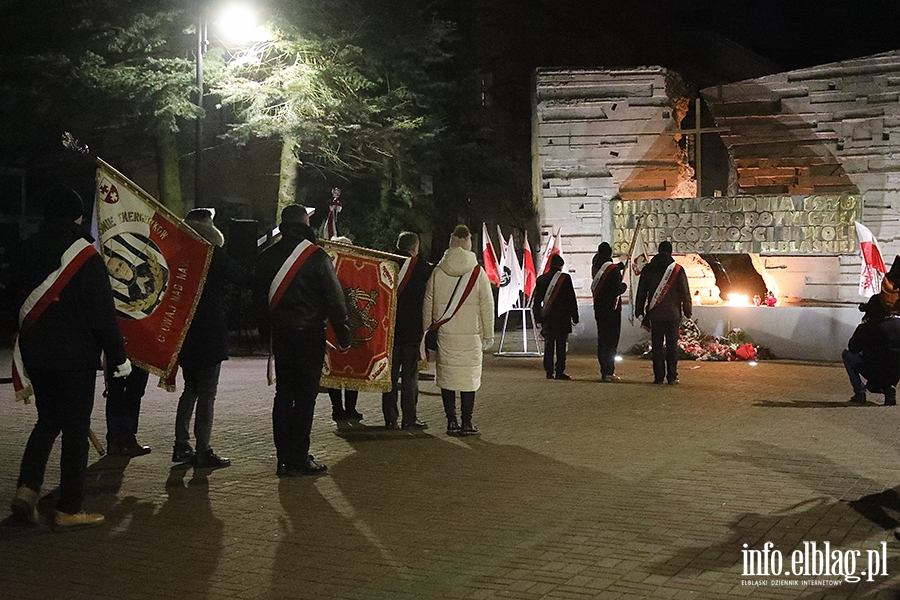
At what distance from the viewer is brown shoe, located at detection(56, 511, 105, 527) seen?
680cm

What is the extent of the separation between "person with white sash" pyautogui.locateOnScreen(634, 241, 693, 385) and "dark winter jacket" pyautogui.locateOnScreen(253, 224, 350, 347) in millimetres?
7371

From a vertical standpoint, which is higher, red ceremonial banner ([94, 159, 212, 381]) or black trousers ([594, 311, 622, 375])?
red ceremonial banner ([94, 159, 212, 381])

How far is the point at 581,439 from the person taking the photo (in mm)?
10164

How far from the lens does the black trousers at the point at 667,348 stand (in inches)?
584

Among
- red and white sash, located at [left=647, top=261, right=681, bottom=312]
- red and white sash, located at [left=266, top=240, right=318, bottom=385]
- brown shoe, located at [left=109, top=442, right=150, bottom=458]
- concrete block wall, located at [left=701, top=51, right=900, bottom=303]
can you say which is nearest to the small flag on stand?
concrete block wall, located at [left=701, top=51, right=900, bottom=303]

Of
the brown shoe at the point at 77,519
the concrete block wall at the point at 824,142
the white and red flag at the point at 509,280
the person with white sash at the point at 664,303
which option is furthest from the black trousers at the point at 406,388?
the concrete block wall at the point at 824,142

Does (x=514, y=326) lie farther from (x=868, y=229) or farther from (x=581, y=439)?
(x=581, y=439)

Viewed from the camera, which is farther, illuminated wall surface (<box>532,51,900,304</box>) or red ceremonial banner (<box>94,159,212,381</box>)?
illuminated wall surface (<box>532,51,900,304</box>)

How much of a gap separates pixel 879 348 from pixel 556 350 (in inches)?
199

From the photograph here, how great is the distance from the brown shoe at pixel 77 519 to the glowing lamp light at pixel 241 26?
12.3 m

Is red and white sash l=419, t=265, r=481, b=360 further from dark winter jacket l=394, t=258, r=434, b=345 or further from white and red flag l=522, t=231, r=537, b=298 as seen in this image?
white and red flag l=522, t=231, r=537, b=298

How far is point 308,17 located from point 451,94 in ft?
24.3

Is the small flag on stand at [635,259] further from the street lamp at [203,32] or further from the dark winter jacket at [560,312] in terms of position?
the street lamp at [203,32]

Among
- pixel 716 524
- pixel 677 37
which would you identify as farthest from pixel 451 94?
pixel 716 524
